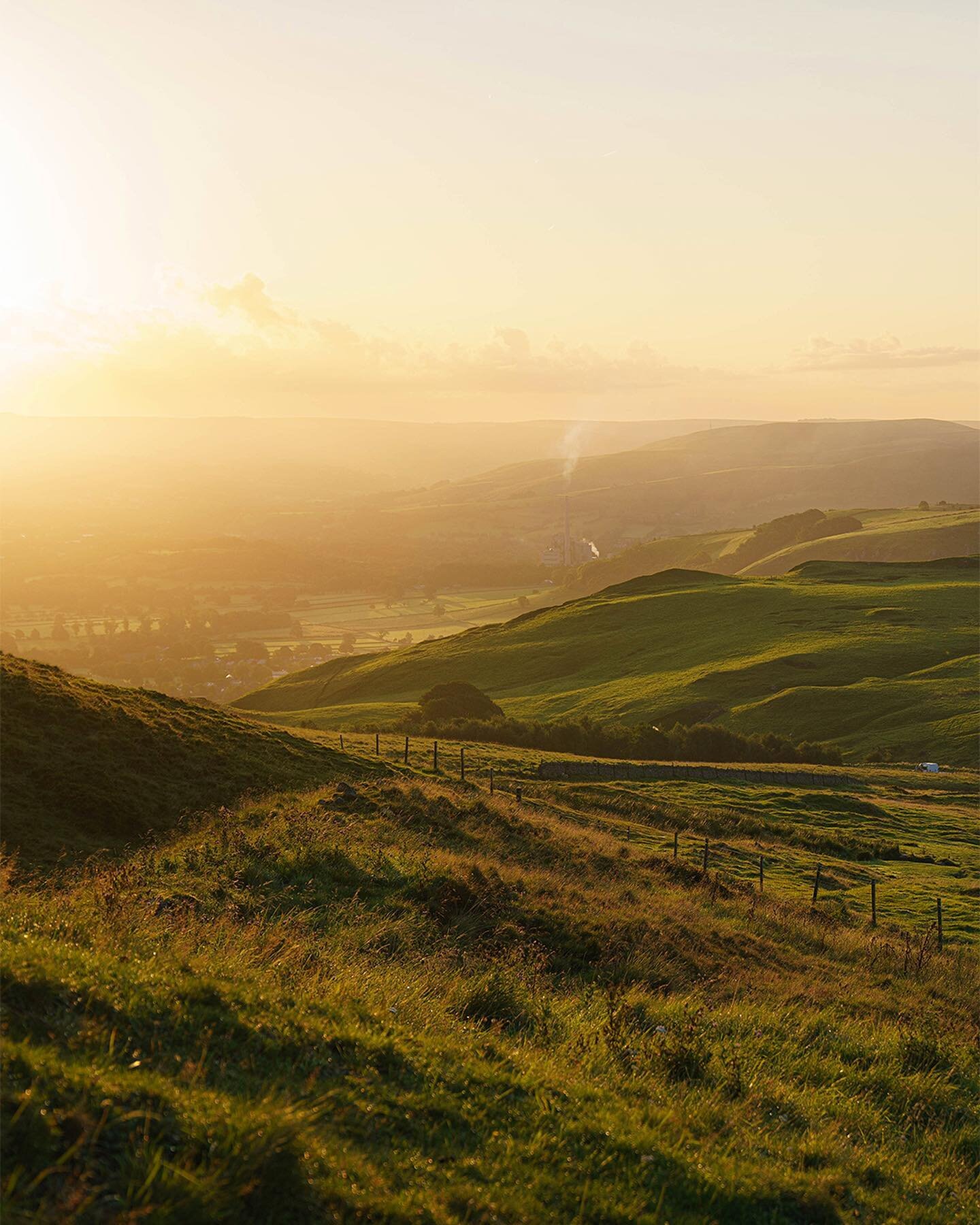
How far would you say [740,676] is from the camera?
108 metres

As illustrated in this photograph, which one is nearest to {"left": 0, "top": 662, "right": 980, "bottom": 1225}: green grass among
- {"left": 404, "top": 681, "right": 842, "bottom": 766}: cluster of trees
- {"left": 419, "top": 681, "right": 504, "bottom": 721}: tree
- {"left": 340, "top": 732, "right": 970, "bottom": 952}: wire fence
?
{"left": 340, "top": 732, "right": 970, "bottom": 952}: wire fence

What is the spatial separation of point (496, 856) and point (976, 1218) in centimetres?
1893

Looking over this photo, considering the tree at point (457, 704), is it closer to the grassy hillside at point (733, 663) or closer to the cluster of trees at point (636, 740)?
the cluster of trees at point (636, 740)

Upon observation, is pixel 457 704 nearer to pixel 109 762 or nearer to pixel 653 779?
pixel 653 779

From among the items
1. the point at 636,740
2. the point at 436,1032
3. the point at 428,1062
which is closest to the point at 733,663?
the point at 636,740

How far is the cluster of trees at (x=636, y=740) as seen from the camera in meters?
78.7

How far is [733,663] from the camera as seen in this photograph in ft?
370

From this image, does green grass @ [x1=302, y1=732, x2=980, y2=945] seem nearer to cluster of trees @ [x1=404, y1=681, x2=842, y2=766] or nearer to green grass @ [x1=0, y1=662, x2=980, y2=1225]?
green grass @ [x1=0, y1=662, x2=980, y2=1225]

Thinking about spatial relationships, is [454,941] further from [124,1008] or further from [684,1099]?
[124,1008]

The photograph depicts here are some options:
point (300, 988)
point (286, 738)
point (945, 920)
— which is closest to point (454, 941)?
point (300, 988)

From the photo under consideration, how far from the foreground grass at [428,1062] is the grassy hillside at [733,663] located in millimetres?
65382

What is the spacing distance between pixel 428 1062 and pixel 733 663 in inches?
4218

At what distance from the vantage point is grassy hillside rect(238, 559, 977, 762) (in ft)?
314

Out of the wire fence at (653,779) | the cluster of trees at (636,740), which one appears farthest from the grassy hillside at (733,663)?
the wire fence at (653,779)
